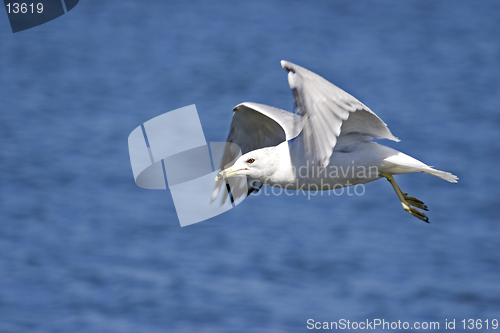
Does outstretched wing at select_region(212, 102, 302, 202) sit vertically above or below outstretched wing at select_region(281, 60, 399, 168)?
below

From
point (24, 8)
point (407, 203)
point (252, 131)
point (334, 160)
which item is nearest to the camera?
point (334, 160)

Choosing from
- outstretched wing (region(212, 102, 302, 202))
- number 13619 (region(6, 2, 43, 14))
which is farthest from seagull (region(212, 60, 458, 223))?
number 13619 (region(6, 2, 43, 14))

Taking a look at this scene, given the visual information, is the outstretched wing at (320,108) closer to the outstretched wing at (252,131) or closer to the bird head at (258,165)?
the bird head at (258,165)

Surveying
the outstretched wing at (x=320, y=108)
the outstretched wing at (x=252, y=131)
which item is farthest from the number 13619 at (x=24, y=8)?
the outstretched wing at (x=320, y=108)

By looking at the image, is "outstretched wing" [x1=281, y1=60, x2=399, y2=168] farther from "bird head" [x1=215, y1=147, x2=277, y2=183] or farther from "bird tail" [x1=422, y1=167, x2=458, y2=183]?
"bird tail" [x1=422, y1=167, x2=458, y2=183]

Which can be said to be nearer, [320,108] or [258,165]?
[320,108]

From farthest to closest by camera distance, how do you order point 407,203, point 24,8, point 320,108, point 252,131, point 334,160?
point 24,8
point 252,131
point 407,203
point 334,160
point 320,108

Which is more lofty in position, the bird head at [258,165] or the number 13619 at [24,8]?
the bird head at [258,165]

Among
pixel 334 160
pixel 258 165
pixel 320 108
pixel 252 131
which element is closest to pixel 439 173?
pixel 334 160

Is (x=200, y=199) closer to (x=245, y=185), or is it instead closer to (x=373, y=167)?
(x=245, y=185)

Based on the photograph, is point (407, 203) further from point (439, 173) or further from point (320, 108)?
point (320, 108)

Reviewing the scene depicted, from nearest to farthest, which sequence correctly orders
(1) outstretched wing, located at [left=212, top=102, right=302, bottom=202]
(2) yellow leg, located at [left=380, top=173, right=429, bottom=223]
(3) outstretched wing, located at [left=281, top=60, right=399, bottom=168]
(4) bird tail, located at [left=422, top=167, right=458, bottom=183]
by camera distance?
(3) outstretched wing, located at [left=281, top=60, right=399, bottom=168] < (4) bird tail, located at [left=422, top=167, right=458, bottom=183] < (2) yellow leg, located at [left=380, top=173, right=429, bottom=223] < (1) outstretched wing, located at [left=212, top=102, right=302, bottom=202]

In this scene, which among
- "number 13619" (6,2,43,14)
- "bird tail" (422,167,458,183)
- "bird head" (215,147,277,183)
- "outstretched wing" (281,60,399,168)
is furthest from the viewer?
"number 13619" (6,2,43,14)

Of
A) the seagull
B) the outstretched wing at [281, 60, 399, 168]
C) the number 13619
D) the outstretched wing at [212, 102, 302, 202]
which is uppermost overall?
the outstretched wing at [281, 60, 399, 168]
